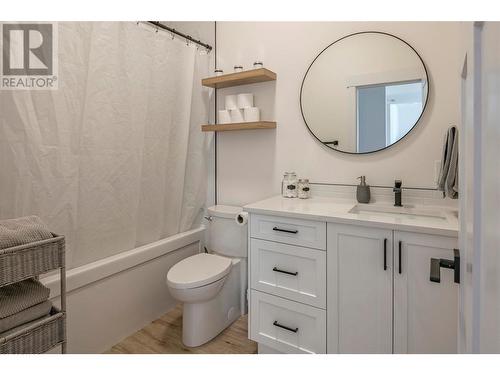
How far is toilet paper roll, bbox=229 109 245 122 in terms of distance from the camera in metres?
2.17

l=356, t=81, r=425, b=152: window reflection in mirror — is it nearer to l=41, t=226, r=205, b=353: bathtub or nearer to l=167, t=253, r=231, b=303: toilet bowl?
l=167, t=253, r=231, b=303: toilet bowl

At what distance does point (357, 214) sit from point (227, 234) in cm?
95

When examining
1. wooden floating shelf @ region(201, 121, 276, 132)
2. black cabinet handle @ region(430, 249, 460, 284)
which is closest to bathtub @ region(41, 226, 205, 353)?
wooden floating shelf @ region(201, 121, 276, 132)

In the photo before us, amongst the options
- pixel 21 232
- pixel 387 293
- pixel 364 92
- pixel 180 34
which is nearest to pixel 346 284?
pixel 387 293

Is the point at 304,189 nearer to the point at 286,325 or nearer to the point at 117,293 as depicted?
the point at 286,325

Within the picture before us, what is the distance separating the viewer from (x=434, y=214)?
157 cm

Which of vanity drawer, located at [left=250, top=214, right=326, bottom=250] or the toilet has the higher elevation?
vanity drawer, located at [left=250, top=214, right=326, bottom=250]

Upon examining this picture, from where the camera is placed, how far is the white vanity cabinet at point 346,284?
4.08ft

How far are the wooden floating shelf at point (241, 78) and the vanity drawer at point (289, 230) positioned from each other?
97 cm

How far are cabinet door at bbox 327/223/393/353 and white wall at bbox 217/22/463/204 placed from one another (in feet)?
1.85

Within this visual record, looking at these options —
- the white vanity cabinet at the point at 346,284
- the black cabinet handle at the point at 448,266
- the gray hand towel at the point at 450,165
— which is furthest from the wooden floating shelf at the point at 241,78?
the black cabinet handle at the point at 448,266
